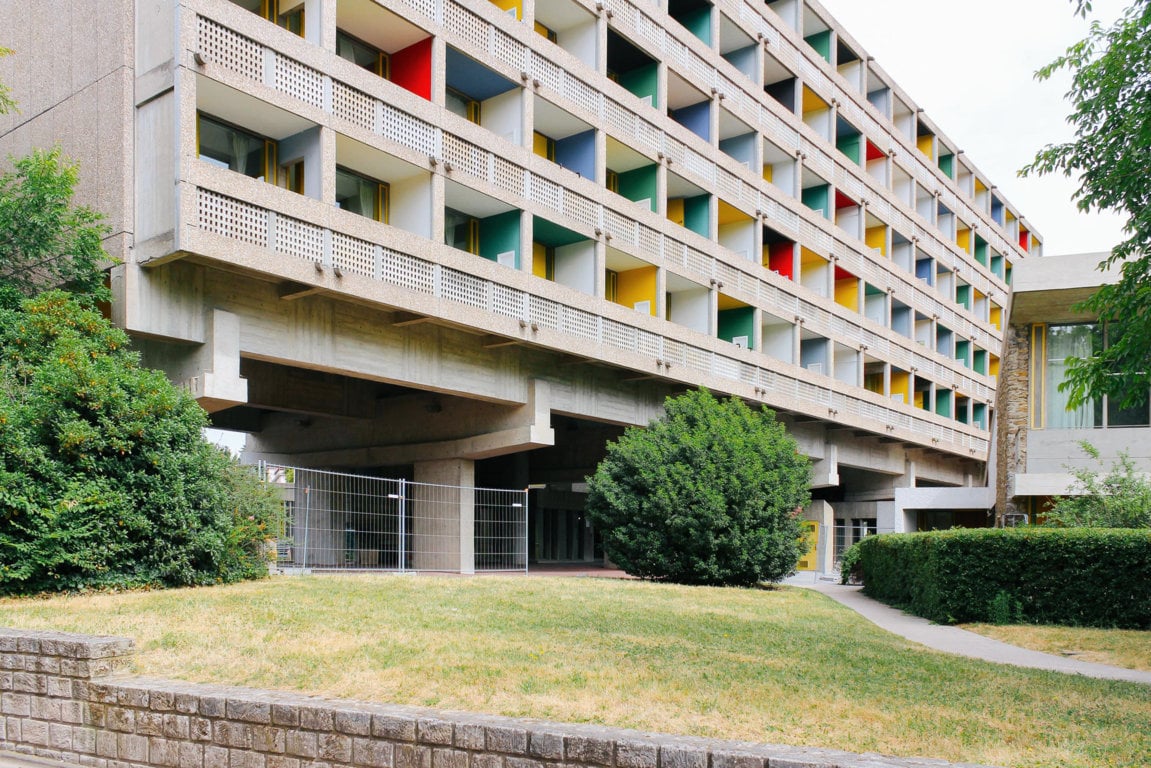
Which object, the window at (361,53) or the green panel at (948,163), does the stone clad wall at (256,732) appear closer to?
the window at (361,53)

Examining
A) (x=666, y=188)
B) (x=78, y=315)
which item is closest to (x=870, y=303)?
(x=666, y=188)

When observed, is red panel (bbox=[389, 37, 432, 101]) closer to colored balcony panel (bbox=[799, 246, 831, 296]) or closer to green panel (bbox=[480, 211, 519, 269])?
green panel (bbox=[480, 211, 519, 269])

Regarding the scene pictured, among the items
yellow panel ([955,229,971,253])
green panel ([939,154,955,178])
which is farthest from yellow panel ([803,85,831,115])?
yellow panel ([955,229,971,253])

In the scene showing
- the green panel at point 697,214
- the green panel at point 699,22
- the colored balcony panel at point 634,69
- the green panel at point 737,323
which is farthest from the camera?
the green panel at point 737,323

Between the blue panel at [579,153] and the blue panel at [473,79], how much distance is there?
10.5 feet

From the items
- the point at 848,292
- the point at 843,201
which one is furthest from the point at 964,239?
the point at 848,292

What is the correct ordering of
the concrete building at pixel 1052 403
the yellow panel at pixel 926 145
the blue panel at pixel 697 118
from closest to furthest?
the concrete building at pixel 1052 403
the blue panel at pixel 697 118
the yellow panel at pixel 926 145

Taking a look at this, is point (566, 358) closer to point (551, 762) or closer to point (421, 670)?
point (421, 670)

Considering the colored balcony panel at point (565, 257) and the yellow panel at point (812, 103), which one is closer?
the colored balcony panel at point (565, 257)

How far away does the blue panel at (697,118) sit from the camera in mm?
33094

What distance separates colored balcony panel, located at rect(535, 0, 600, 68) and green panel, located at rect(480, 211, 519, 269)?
219 inches

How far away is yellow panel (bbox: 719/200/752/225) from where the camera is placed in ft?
110

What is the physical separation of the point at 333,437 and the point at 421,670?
21626mm

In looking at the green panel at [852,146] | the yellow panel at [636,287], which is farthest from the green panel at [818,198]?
the yellow panel at [636,287]
